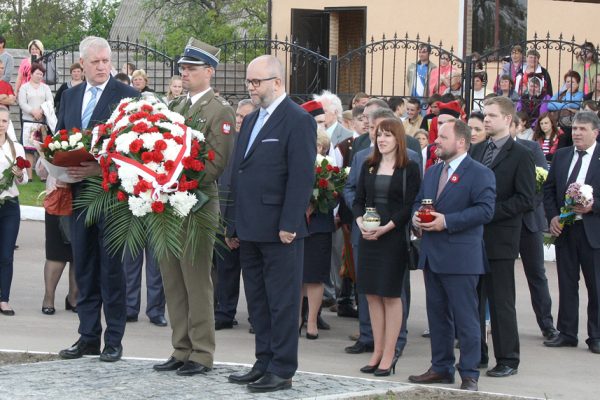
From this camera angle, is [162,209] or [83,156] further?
[83,156]

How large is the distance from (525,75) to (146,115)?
1164cm

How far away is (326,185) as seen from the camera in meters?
10.1

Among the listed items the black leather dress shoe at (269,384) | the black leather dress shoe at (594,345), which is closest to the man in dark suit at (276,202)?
the black leather dress shoe at (269,384)

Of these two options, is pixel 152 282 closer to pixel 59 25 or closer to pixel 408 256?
pixel 408 256

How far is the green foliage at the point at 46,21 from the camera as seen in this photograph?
46281 mm

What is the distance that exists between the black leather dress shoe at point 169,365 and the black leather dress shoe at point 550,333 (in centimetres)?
377

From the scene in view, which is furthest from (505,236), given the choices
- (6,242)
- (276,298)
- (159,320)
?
(6,242)

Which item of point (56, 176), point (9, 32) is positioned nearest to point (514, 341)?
point (56, 176)

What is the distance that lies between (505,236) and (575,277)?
1.64 meters

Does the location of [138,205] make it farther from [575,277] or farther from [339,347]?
[575,277]

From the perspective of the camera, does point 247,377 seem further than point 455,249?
No

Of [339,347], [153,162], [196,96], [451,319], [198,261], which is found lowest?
[339,347]

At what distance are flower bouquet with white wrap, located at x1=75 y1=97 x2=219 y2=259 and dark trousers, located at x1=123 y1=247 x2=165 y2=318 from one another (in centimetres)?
264

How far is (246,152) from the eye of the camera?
8031 millimetres
